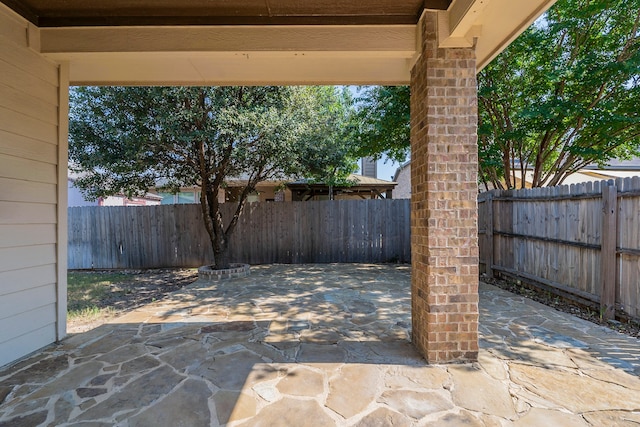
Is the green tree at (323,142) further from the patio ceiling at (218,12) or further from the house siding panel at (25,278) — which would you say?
the house siding panel at (25,278)

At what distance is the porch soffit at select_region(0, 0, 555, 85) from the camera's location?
260 cm

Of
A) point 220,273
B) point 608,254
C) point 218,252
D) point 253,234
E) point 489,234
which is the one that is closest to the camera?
point 608,254

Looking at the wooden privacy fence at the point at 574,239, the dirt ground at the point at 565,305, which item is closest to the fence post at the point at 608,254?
the wooden privacy fence at the point at 574,239

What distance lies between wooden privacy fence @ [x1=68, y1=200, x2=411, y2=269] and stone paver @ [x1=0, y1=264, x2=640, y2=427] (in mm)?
4047

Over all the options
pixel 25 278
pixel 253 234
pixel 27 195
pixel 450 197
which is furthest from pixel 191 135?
pixel 450 197

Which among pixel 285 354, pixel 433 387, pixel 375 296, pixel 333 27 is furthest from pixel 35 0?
pixel 375 296

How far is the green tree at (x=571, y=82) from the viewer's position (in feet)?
16.7

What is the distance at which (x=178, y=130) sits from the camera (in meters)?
5.15

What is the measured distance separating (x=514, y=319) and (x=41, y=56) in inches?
226

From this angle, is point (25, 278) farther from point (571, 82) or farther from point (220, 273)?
point (571, 82)

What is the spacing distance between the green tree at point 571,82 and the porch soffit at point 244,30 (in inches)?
131

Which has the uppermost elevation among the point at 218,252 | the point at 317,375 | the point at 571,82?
the point at 571,82

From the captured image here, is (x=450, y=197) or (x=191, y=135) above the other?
(x=191, y=135)

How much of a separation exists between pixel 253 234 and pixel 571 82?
736cm
